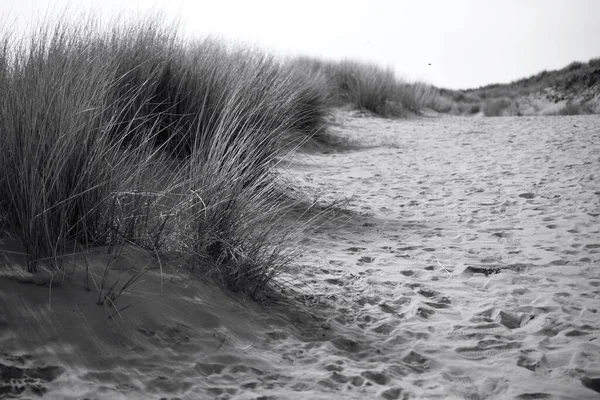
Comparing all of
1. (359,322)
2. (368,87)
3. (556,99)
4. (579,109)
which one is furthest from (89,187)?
(556,99)

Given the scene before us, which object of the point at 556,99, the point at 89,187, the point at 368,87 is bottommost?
the point at 89,187

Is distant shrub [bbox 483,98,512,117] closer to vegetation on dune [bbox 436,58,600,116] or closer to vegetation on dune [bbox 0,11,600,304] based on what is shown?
vegetation on dune [bbox 436,58,600,116]

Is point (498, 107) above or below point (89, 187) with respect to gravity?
above

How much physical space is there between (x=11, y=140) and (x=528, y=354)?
7.92 ft

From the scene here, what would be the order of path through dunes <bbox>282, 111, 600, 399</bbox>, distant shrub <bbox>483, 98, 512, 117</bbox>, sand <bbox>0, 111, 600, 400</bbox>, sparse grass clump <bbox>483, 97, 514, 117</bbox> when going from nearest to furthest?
sand <bbox>0, 111, 600, 400</bbox> → path through dunes <bbox>282, 111, 600, 399</bbox> → sparse grass clump <bbox>483, 97, 514, 117</bbox> → distant shrub <bbox>483, 98, 512, 117</bbox>

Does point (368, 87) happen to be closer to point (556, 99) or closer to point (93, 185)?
point (556, 99)

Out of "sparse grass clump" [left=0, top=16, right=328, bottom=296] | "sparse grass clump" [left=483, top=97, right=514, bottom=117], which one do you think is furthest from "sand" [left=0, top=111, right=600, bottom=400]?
"sparse grass clump" [left=483, top=97, right=514, bottom=117]

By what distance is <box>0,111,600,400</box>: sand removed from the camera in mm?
1924

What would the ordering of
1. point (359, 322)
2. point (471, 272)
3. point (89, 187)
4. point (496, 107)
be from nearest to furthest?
point (89, 187), point (359, 322), point (471, 272), point (496, 107)

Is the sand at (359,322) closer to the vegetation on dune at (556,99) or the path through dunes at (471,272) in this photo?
the path through dunes at (471,272)

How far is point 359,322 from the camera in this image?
271 cm

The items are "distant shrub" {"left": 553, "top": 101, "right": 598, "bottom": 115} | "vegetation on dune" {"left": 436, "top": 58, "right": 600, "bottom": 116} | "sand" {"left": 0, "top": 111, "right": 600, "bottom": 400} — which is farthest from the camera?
"vegetation on dune" {"left": 436, "top": 58, "right": 600, "bottom": 116}

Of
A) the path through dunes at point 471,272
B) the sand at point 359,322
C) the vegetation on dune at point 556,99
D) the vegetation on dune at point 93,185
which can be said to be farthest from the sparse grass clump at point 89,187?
the vegetation on dune at point 556,99

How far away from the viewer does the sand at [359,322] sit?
1924 millimetres
